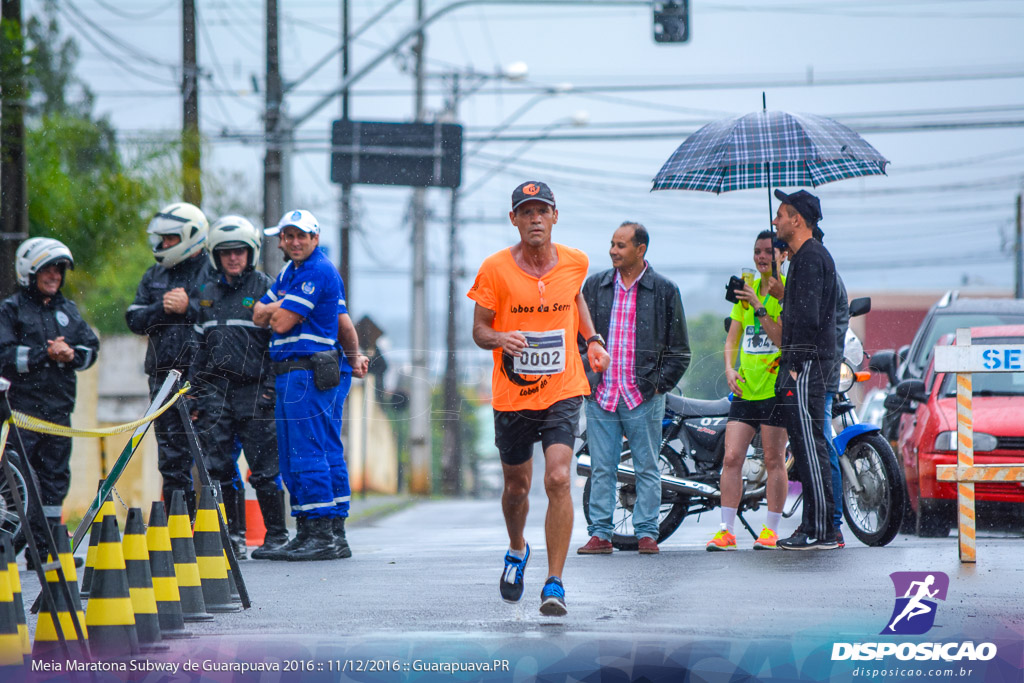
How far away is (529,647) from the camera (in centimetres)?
493

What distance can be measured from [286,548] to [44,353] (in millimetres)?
1836

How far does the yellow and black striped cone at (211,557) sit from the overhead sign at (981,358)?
3797 millimetres

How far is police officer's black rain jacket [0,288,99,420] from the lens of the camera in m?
8.05

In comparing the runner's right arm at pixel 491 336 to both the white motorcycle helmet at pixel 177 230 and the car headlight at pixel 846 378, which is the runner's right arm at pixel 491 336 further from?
the car headlight at pixel 846 378

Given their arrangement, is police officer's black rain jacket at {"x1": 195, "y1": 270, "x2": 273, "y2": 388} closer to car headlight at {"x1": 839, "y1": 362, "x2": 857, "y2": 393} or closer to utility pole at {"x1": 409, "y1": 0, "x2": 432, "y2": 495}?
car headlight at {"x1": 839, "y1": 362, "x2": 857, "y2": 393}

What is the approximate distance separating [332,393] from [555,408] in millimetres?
2507

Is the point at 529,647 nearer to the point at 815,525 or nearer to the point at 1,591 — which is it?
the point at 1,591

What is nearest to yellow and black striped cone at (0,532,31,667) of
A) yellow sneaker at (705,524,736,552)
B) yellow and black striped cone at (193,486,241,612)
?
yellow and black striped cone at (193,486,241,612)

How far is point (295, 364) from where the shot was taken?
315 inches

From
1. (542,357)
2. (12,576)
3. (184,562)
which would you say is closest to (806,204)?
(542,357)

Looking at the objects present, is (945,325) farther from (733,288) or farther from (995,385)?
(733,288)

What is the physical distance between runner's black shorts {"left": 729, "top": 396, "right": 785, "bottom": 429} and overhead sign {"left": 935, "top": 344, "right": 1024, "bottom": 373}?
3.53 ft

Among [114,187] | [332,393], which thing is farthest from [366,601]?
[114,187]

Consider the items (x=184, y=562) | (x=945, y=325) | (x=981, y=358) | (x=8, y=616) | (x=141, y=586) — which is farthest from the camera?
(x=945, y=325)
